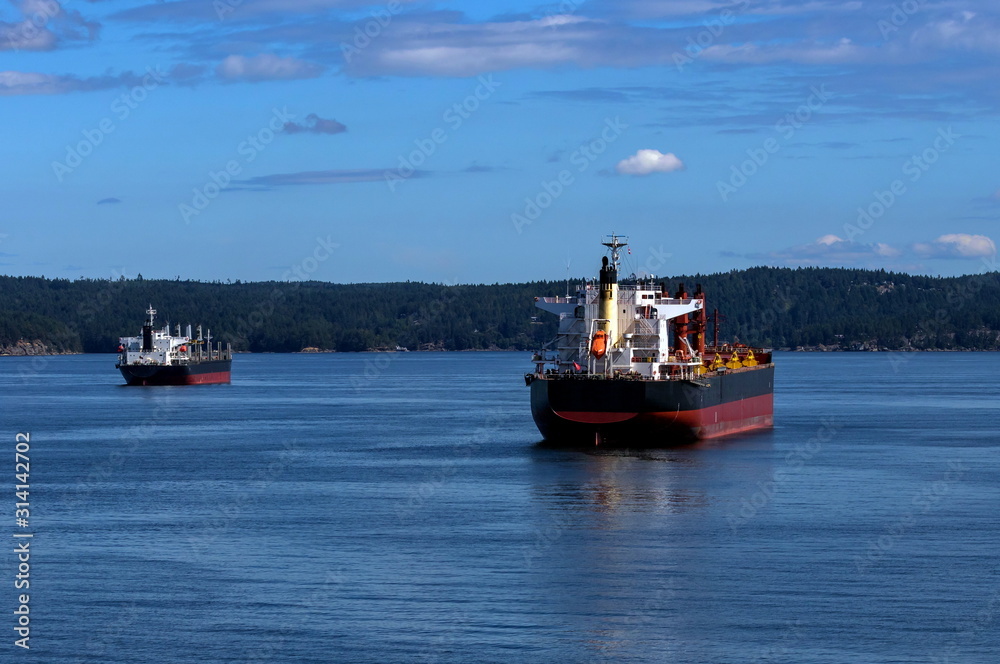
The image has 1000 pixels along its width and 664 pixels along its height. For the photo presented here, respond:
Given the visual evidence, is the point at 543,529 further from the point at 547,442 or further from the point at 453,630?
the point at 547,442

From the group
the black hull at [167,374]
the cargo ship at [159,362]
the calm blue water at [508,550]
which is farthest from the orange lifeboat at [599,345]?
the black hull at [167,374]

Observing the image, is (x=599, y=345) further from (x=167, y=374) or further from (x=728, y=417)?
(x=167, y=374)

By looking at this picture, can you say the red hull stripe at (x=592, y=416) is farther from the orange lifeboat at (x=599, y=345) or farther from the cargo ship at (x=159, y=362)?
the cargo ship at (x=159, y=362)

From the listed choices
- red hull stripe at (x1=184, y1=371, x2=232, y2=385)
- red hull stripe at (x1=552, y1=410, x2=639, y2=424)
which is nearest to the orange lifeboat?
red hull stripe at (x1=552, y1=410, x2=639, y2=424)

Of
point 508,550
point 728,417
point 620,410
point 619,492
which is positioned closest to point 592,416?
point 620,410

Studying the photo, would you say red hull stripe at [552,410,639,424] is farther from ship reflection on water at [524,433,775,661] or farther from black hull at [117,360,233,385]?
black hull at [117,360,233,385]

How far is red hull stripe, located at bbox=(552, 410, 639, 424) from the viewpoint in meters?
57.4

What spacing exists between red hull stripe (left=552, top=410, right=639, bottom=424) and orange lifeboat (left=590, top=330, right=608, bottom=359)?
9.83 ft

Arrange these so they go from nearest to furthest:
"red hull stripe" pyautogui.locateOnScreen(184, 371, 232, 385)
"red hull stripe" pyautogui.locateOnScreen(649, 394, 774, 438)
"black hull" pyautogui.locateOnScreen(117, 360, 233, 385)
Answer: "red hull stripe" pyautogui.locateOnScreen(649, 394, 774, 438)
"black hull" pyautogui.locateOnScreen(117, 360, 233, 385)
"red hull stripe" pyautogui.locateOnScreen(184, 371, 232, 385)

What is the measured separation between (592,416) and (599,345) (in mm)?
3410

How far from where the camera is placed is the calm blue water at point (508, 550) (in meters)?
26.0

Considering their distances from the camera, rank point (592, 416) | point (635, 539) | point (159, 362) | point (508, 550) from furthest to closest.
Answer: point (159, 362)
point (592, 416)
point (635, 539)
point (508, 550)

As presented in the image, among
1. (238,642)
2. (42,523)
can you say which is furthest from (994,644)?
(42,523)

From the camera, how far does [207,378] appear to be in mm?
140750
